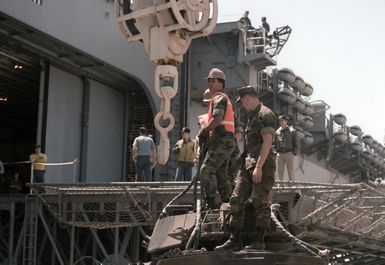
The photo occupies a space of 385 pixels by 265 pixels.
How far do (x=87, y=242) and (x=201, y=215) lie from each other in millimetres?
8509

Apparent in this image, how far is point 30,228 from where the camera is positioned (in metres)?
14.1

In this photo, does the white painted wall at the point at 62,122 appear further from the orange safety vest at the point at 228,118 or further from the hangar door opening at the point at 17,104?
the orange safety vest at the point at 228,118

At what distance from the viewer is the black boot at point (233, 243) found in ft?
21.1

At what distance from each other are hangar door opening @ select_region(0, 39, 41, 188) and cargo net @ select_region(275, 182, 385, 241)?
9067mm

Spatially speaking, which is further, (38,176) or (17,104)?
(17,104)

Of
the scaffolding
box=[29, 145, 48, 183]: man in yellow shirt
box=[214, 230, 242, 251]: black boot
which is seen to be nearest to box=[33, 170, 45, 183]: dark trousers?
box=[29, 145, 48, 183]: man in yellow shirt

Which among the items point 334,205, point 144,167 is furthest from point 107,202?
point 334,205

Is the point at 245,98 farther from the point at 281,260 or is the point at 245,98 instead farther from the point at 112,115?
the point at 112,115

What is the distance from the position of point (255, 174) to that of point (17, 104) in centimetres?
2089

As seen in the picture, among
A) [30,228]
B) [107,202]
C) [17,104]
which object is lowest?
[30,228]

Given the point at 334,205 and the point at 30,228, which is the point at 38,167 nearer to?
the point at 30,228

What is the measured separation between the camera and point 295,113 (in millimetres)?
25547

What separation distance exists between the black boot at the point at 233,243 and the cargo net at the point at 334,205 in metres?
4.48

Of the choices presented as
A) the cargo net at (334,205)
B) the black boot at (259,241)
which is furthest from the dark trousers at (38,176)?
the black boot at (259,241)
